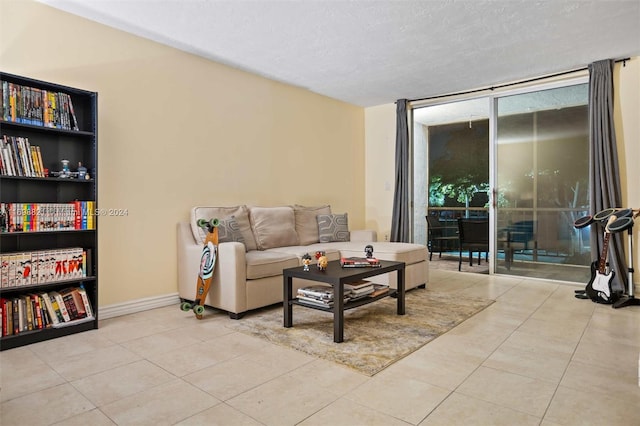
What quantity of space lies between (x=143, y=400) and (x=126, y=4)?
2.73m

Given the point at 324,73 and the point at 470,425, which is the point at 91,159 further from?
the point at 470,425

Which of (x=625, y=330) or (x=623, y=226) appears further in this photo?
(x=623, y=226)

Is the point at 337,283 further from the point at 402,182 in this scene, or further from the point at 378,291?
the point at 402,182

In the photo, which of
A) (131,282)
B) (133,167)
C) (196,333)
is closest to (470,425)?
(196,333)

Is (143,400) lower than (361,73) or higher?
lower

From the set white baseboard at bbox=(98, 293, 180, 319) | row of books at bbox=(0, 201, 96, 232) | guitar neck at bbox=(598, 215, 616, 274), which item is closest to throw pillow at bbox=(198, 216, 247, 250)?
white baseboard at bbox=(98, 293, 180, 319)

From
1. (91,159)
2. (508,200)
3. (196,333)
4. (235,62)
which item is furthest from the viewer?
(508,200)

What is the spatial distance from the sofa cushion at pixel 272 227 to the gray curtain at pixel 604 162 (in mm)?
3227

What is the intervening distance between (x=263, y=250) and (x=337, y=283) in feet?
5.11

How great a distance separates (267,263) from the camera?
340cm

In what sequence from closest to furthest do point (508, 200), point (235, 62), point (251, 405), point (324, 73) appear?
→ point (251, 405) < point (235, 62) < point (324, 73) < point (508, 200)

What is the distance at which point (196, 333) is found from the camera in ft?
9.50

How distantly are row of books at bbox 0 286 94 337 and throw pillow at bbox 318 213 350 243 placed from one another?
2533 millimetres

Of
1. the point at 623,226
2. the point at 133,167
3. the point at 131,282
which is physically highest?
the point at 133,167
